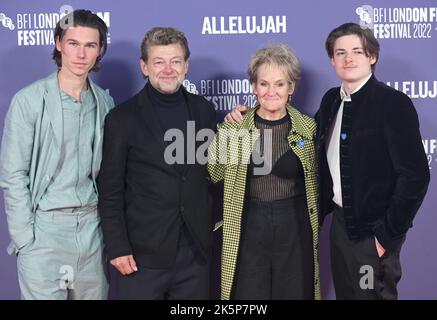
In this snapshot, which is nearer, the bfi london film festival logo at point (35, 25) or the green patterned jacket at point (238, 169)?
the green patterned jacket at point (238, 169)

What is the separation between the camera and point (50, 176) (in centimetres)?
262

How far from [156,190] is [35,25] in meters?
1.24

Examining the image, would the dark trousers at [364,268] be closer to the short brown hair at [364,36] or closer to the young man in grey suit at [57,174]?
the short brown hair at [364,36]

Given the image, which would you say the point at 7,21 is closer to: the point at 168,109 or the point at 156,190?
the point at 168,109

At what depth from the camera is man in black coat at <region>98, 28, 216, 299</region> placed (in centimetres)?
261

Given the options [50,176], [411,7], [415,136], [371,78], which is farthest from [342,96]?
[50,176]

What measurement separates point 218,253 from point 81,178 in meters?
1.01

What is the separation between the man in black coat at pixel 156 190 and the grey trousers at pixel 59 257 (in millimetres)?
110

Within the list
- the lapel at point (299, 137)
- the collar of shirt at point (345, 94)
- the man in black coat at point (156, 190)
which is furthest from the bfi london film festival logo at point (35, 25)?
the collar of shirt at point (345, 94)

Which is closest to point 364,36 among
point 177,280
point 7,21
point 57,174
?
point 177,280

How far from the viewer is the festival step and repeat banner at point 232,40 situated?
3.24m

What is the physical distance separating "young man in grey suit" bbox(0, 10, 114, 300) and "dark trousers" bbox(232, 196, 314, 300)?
662mm

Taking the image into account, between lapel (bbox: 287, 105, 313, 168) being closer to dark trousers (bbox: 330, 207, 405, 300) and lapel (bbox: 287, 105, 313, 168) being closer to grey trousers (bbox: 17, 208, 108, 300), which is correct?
dark trousers (bbox: 330, 207, 405, 300)

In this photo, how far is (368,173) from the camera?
103 inches
